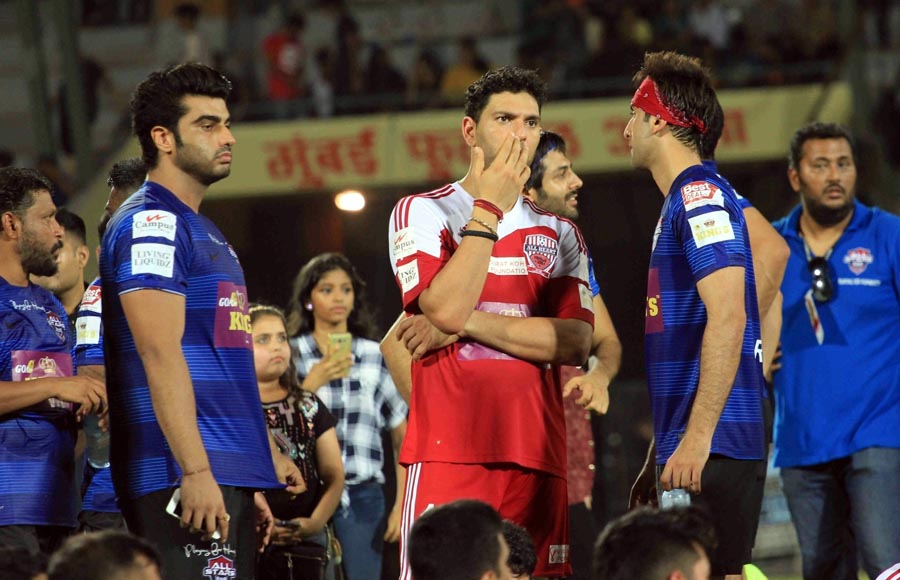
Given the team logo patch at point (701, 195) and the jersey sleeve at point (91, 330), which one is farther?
the jersey sleeve at point (91, 330)

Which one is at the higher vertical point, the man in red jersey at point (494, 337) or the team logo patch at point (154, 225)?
the team logo patch at point (154, 225)

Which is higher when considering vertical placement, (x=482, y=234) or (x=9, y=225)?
(x=9, y=225)

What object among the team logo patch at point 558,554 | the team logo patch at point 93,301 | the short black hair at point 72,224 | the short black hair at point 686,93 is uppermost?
the short black hair at point 686,93

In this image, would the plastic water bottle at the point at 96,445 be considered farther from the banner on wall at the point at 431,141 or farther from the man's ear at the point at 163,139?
the banner on wall at the point at 431,141

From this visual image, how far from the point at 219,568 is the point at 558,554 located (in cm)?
119

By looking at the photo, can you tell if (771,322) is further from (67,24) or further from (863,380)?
(67,24)

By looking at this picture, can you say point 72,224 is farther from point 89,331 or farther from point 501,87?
point 501,87

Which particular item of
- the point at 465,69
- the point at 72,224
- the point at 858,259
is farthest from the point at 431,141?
the point at 858,259

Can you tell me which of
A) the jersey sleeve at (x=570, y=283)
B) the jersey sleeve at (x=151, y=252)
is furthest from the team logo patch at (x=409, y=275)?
the jersey sleeve at (x=151, y=252)

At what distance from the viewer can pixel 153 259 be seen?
413cm

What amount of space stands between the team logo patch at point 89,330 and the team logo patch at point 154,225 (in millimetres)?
1321

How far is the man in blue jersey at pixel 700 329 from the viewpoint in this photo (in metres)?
4.40

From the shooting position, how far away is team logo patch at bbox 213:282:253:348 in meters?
4.25

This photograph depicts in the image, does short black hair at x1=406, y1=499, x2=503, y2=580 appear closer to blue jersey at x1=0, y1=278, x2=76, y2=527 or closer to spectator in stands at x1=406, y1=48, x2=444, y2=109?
blue jersey at x1=0, y1=278, x2=76, y2=527
